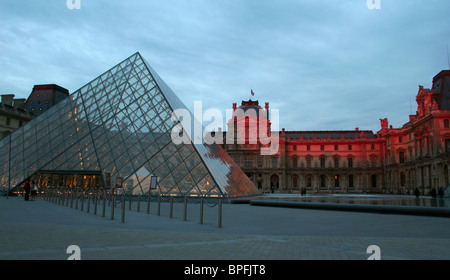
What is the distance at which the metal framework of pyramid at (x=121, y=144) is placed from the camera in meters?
19.7

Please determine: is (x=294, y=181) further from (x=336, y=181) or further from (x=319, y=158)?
(x=336, y=181)

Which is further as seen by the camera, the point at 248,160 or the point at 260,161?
the point at 248,160

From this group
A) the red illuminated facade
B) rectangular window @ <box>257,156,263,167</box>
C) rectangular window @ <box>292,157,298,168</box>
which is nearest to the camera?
the red illuminated facade

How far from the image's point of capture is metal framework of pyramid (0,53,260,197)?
64.7ft

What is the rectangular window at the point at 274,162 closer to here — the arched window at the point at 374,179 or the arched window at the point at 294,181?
the arched window at the point at 294,181

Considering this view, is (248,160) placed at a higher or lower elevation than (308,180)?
higher

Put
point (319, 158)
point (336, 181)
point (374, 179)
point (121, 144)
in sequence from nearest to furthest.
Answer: point (121, 144) < point (374, 179) < point (336, 181) < point (319, 158)

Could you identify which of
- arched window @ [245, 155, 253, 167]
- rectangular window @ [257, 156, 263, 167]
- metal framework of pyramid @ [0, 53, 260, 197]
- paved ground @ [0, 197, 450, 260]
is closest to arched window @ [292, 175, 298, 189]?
rectangular window @ [257, 156, 263, 167]

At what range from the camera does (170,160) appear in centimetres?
2025

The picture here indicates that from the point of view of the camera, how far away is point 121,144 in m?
22.0

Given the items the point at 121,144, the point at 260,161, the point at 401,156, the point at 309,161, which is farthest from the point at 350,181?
the point at 121,144

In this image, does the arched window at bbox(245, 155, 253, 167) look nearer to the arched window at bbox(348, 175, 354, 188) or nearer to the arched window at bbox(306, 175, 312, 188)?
the arched window at bbox(306, 175, 312, 188)
